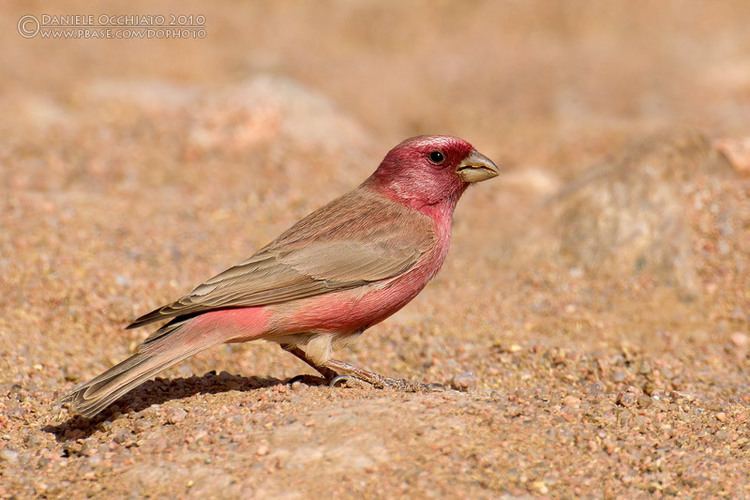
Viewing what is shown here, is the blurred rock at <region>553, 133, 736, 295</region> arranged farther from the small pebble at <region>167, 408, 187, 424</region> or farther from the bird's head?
the small pebble at <region>167, 408, 187, 424</region>

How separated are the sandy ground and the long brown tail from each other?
0.66ft

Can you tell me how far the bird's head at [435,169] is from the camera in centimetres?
630

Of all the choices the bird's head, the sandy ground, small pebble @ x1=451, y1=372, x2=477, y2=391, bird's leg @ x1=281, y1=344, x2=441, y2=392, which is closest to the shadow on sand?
the sandy ground

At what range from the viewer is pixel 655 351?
23.1 ft

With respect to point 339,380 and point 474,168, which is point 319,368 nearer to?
point 339,380

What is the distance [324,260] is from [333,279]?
14cm

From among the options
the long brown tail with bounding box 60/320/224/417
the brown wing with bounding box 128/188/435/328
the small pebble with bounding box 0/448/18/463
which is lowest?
the small pebble with bounding box 0/448/18/463

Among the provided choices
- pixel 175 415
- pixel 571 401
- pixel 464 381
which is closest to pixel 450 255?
pixel 464 381

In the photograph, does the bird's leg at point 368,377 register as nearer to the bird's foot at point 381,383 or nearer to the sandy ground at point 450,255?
the bird's foot at point 381,383

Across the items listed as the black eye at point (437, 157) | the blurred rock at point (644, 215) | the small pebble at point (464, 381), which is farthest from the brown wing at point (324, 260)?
the blurred rock at point (644, 215)

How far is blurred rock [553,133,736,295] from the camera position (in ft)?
26.5

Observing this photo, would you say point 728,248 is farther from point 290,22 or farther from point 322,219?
Result: point 290,22

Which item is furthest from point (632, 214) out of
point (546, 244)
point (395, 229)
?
point (395, 229)

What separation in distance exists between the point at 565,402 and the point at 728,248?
131 inches
